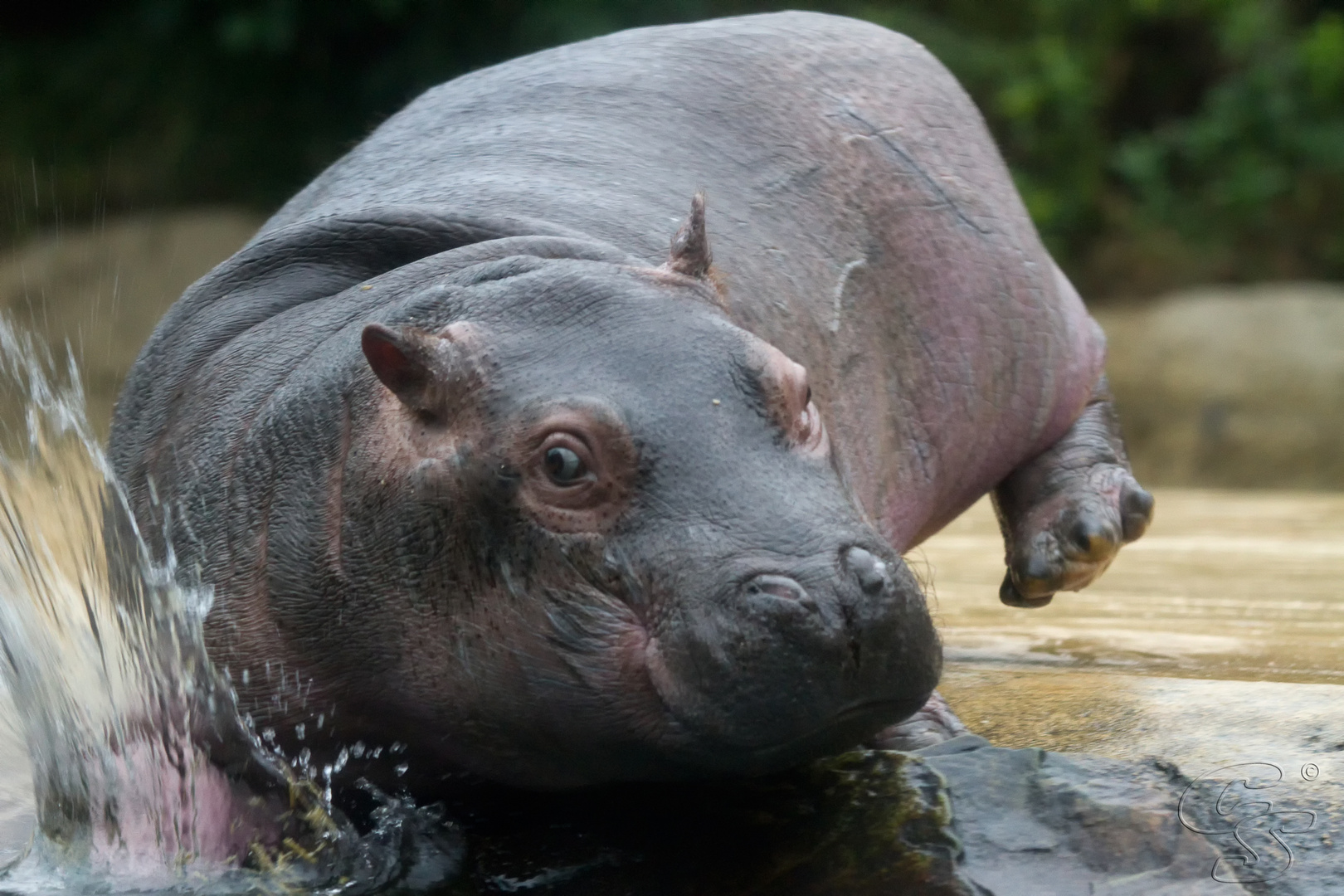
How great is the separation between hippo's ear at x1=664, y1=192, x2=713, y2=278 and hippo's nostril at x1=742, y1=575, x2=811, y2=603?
67 cm

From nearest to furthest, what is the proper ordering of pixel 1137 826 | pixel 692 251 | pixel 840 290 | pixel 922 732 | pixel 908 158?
pixel 1137 826, pixel 692 251, pixel 922 732, pixel 840 290, pixel 908 158

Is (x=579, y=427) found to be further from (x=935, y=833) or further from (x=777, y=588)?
(x=935, y=833)

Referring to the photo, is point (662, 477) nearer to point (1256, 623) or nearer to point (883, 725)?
point (883, 725)

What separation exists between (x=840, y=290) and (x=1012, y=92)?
329 inches

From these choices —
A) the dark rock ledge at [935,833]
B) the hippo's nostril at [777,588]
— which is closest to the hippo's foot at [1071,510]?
the dark rock ledge at [935,833]

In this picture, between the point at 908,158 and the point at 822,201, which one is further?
the point at 908,158

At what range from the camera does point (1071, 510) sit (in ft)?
13.9

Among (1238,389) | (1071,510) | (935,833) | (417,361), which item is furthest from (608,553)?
(1238,389)

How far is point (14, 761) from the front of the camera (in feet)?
11.0

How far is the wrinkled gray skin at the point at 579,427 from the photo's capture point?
2365 mm

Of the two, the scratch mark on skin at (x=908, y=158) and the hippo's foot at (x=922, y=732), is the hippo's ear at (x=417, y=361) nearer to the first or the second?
the hippo's foot at (x=922, y=732)

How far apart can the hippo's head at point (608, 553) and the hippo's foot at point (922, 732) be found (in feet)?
1.56

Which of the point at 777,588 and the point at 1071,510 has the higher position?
the point at 777,588

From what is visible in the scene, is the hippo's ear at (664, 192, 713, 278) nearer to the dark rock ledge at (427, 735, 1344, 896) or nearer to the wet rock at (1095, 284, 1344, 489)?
the dark rock ledge at (427, 735, 1344, 896)
